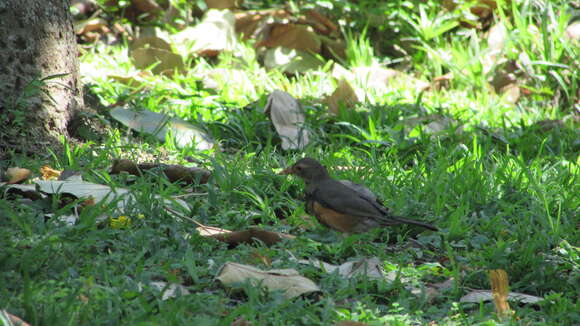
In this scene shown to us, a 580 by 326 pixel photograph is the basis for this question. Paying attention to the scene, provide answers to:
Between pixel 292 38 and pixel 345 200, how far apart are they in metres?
4.28

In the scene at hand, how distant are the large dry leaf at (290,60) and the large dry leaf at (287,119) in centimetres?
177

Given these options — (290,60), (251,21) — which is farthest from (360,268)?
(251,21)

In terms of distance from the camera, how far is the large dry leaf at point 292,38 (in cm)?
771

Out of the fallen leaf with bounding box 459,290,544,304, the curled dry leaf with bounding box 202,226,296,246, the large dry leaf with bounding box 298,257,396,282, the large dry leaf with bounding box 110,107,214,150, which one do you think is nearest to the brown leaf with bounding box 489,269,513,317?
the fallen leaf with bounding box 459,290,544,304

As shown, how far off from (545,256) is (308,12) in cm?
506

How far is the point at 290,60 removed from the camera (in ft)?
24.9

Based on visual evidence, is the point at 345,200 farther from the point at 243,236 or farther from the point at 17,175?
the point at 17,175

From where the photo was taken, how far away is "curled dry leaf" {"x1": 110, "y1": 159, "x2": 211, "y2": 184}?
4297 millimetres

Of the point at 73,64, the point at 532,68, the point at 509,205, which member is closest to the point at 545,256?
the point at 509,205

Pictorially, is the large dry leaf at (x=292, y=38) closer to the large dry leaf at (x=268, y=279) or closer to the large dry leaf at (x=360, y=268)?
the large dry leaf at (x=360, y=268)

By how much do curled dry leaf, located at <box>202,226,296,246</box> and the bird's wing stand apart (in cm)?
32

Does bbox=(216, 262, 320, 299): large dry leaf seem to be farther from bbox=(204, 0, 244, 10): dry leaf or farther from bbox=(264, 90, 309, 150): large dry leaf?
bbox=(204, 0, 244, 10): dry leaf

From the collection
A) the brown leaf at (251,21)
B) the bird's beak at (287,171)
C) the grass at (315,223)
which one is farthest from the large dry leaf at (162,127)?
the brown leaf at (251,21)

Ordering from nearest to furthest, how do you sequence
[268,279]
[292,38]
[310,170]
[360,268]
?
[268,279] → [360,268] → [310,170] → [292,38]
